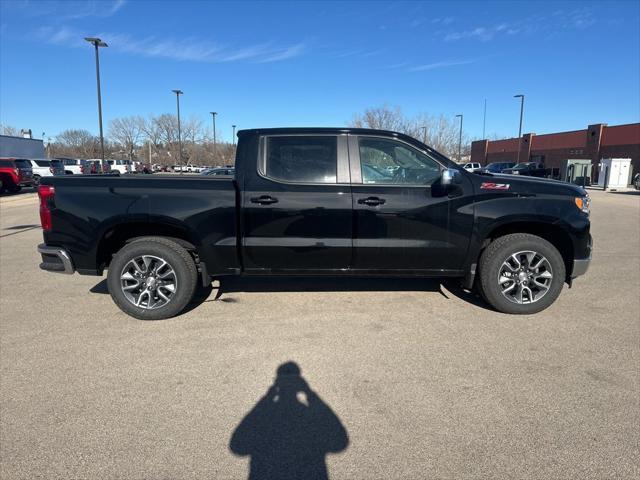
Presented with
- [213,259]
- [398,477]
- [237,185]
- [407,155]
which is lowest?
[398,477]

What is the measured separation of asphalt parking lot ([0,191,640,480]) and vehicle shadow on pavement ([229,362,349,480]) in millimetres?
11

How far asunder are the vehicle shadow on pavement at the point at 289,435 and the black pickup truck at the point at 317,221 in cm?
171

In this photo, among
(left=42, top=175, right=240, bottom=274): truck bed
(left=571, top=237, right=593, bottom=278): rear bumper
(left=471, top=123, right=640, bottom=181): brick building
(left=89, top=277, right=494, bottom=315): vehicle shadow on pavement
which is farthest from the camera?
(left=471, top=123, right=640, bottom=181): brick building

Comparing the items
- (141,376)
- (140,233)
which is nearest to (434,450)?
(141,376)

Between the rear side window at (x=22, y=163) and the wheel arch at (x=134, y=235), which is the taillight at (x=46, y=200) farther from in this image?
the rear side window at (x=22, y=163)

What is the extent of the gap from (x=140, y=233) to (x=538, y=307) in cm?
434

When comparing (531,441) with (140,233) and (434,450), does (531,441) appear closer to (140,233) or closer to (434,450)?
(434,450)

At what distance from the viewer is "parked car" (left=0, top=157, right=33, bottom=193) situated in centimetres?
2088

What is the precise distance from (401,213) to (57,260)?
3575 mm

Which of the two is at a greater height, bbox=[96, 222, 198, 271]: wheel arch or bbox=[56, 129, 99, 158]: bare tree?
bbox=[56, 129, 99, 158]: bare tree

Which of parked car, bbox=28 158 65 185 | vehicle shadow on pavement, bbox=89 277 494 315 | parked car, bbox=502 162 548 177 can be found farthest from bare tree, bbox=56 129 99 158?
vehicle shadow on pavement, bbox=89 277 494 315

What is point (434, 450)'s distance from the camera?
2.49 m

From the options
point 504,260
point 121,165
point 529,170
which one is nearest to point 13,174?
point 504,260

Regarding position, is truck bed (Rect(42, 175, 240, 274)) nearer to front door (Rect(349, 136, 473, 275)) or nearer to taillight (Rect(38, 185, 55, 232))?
taillight (Rect(38, 185, 55, 232))
